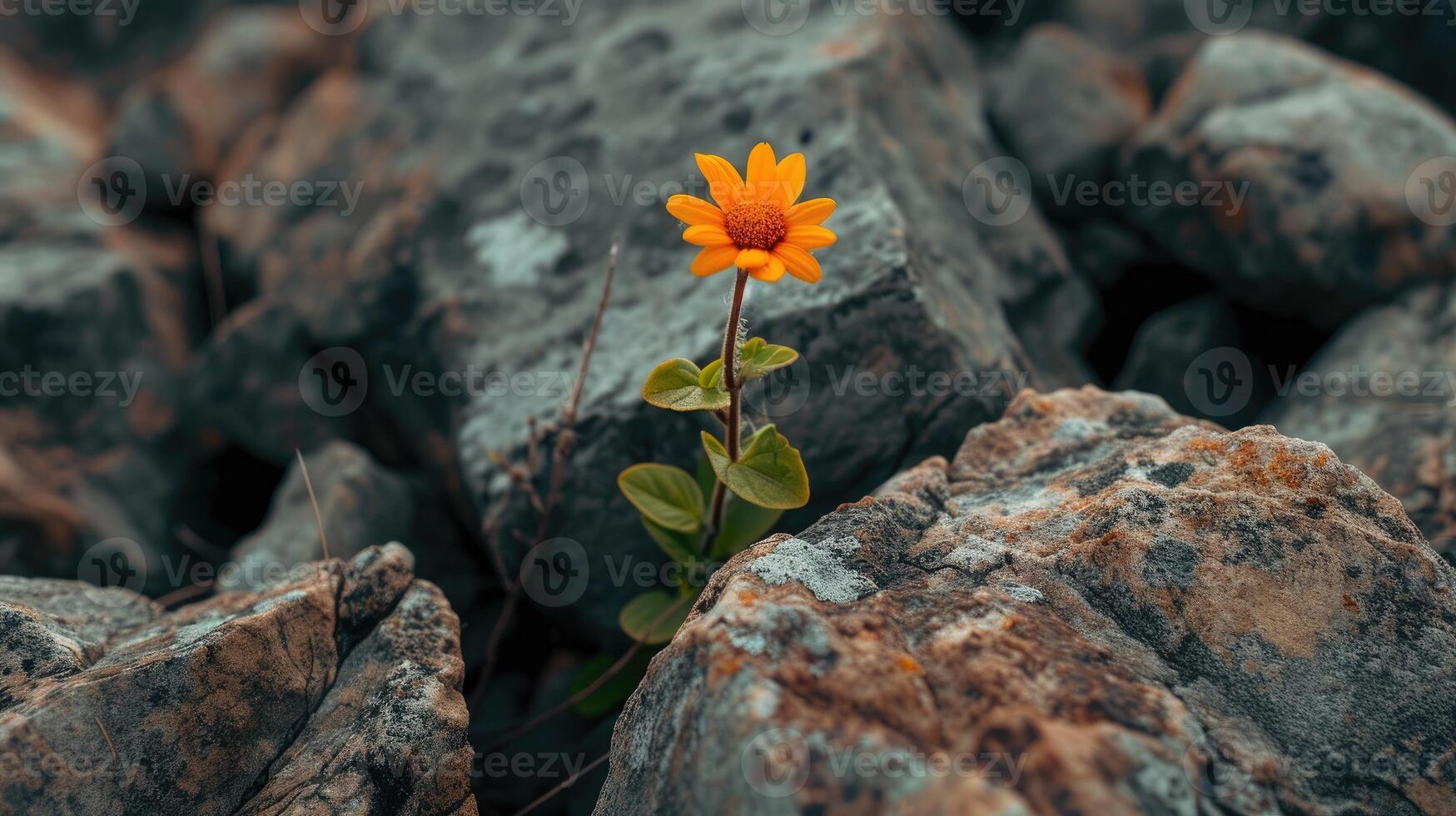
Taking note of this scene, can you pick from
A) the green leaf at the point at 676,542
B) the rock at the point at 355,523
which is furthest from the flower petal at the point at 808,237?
the rock at the point at 355,523

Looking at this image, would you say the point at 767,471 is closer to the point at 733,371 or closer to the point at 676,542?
the point at 733,371

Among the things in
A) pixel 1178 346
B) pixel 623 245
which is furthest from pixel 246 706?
pixel 1178 346

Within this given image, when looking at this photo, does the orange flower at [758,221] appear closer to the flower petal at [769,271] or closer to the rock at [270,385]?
the flower petal at [769,271]

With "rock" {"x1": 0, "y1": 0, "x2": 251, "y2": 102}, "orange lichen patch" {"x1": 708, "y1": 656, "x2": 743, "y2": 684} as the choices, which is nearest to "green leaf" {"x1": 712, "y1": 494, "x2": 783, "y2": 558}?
"orange lichen patch" {"x1": 708, "y1": 656, "x2": 743, "y2": 684}

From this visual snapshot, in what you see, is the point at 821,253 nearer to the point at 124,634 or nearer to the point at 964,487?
the point at 964,487

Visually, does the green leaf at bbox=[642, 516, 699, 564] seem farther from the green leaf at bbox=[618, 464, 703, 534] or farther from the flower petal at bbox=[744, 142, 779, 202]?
the flower petal at bbox=[744, 142, 779, 202]
